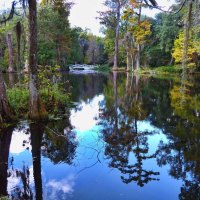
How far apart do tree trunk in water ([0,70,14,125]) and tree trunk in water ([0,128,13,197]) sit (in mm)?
746

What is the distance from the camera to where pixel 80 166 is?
6.53m

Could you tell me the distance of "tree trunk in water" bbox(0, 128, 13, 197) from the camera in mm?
5246

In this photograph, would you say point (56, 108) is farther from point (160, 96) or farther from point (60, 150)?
point (160, 96)

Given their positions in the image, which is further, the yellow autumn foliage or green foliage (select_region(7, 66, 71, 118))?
the yellow autumn foliage

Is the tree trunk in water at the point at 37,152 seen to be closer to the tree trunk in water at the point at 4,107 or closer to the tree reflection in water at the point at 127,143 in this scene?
the tree trunk in water at the point at 4,107

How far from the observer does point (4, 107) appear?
32.0ft

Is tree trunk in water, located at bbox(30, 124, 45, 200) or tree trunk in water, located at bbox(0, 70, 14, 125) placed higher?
tree trunk in water, located at bbox(0, 70, 14, 125)

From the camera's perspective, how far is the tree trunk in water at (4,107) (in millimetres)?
9627

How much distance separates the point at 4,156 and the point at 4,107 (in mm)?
3168

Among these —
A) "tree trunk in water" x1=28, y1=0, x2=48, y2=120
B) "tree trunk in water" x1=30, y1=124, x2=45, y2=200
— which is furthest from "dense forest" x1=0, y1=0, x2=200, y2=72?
"tree trunk in water" x1=30, y1=124, x2=45, y2=200

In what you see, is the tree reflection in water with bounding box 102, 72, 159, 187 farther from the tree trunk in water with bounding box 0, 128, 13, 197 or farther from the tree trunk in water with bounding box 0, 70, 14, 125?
the tree trunk in water with bounding box 0, 70, 14, 125

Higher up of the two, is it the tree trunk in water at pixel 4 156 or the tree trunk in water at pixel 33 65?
the tree trunk in water at pixel 33 65

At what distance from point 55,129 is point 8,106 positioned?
6.07 ft

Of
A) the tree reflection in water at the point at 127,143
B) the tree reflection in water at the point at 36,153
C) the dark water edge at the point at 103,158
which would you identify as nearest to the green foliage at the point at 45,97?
the dark water edge at the point at 103,158
